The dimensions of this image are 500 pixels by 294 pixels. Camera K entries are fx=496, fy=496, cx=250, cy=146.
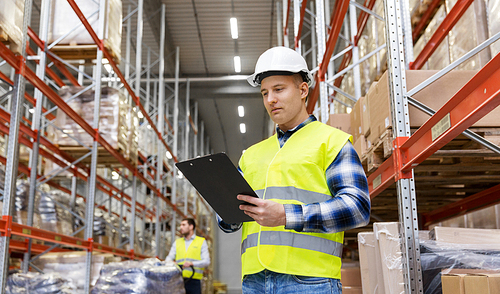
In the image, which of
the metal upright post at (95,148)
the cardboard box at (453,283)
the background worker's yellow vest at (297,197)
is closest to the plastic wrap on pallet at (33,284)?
the metal upright post at (95,148)

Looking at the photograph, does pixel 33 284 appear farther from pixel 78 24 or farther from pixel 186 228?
pixel 78 24

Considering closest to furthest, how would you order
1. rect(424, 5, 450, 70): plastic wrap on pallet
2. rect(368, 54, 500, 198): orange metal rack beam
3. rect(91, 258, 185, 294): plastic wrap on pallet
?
1. rect(368, 54, 500, 198): orange metal rack beam
2. rect(424, 5, 450, 70): plastic wrap on pallet
3. rect(91, 258, 185, 294): plastic wrap on pallet

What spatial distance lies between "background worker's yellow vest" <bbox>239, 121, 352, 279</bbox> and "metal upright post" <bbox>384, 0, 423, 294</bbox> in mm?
1355

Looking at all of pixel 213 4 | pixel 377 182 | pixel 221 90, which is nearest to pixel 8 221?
pixel 377 182

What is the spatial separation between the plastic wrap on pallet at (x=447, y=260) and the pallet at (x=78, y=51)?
22.4 ft

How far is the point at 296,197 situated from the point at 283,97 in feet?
1.56

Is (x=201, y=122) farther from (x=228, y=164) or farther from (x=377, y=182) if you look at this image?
(x=228, y=164)

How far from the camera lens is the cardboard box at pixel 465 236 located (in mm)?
3725

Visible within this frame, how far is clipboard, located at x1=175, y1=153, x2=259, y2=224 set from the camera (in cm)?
189

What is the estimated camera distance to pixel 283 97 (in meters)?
2.26

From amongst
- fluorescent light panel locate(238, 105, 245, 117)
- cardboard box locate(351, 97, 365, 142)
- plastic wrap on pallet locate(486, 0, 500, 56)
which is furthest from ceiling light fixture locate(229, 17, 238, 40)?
plastic wrap on pallet locate(486, 0, 500, 56)

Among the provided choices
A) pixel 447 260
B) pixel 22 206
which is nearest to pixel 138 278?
pixel 22 206

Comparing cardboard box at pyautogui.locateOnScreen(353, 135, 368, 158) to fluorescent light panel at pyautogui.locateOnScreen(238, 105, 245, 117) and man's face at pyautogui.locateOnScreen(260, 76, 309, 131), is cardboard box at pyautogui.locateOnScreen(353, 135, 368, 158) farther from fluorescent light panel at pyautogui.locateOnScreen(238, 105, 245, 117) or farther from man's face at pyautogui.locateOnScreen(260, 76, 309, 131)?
fluorescent light panel at pyautogui.locateOnScreen(238, 105, 245, 117)

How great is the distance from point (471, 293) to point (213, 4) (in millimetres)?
14084
